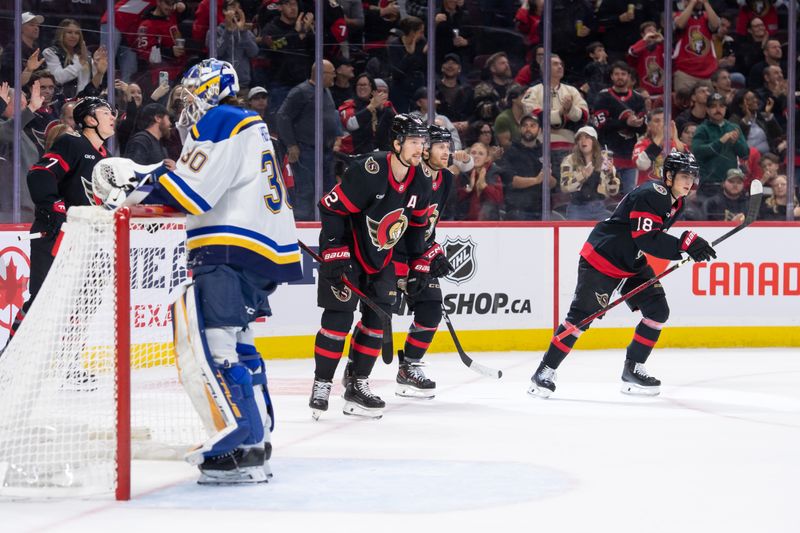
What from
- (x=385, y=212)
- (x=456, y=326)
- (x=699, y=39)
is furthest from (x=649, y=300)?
Answer: (x=699, y=39)

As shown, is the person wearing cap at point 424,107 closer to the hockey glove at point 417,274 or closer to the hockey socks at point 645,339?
the hockey socks at point 645,339

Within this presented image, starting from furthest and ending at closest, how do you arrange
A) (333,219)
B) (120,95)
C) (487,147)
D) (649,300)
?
(487,147)
(120,95)
(649,300)
(333,219)

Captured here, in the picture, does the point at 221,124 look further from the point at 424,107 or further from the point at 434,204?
the point at 424,107

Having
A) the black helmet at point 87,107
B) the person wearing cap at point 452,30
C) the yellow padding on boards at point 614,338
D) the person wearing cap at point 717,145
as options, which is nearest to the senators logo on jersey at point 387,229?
the black helmet at point 87,107

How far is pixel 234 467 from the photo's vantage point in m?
3.05

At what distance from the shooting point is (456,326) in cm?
670

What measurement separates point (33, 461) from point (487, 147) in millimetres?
4972

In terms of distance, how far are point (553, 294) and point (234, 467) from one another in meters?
4.02

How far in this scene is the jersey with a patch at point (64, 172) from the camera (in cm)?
462

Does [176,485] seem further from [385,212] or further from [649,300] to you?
[649,300]

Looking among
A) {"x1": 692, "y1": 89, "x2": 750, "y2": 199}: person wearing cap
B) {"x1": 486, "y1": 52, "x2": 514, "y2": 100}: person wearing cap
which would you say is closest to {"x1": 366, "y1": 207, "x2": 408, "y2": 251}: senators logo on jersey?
{"x1": 486, "y1": 52, "x2": 514, "y2": 100}: person wearing cap

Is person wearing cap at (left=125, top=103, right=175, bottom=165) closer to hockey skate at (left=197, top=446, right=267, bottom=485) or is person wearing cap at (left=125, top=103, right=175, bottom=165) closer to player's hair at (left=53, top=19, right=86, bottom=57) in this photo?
player's hair at (left=53, top=19, right=86, bottom=57)

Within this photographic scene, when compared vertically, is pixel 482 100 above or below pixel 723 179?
above

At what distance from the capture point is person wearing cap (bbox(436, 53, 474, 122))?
746 centimetres
